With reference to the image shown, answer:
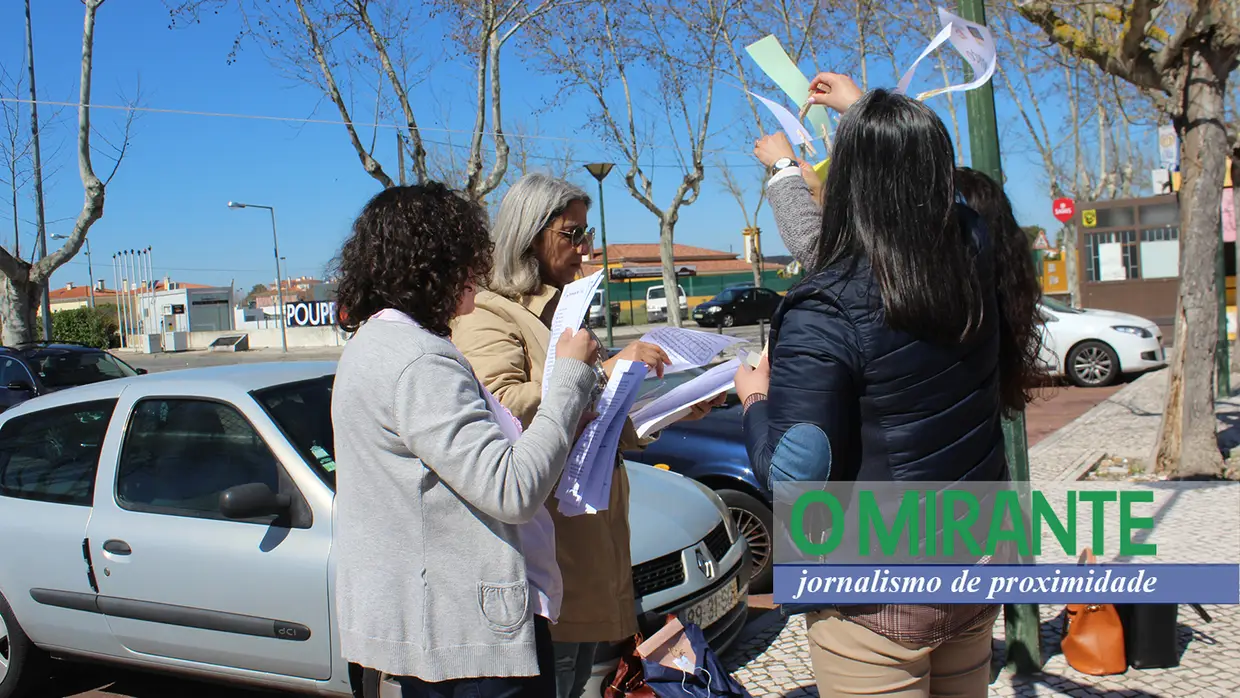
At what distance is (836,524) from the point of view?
168 centimetres

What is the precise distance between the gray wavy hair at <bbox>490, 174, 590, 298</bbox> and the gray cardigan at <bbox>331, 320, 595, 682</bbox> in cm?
66

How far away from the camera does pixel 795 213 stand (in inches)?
74.2

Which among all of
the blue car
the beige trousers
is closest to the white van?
the blue car

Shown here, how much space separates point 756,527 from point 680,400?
2.92 meters

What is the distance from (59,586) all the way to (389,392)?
9.88 ft

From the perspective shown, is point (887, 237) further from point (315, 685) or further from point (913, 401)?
point (315, 685)

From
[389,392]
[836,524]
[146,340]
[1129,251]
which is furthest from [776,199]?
[146,340]

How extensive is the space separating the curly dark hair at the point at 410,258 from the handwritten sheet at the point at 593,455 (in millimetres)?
368

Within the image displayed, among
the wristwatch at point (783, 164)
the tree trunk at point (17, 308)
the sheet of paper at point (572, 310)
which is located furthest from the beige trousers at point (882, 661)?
the tree trunk at point (17, 308)

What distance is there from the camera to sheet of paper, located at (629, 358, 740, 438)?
2.40 metres

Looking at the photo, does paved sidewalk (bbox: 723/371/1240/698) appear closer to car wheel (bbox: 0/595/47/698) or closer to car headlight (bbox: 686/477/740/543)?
car headlight (bbox: 686/477/740/543)

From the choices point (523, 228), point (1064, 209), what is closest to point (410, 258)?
point (523, 228)

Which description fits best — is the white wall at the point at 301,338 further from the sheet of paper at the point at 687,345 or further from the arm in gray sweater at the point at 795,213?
the arm in gray sweater at the point at 795,213

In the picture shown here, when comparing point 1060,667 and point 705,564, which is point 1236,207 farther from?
point 705,564
